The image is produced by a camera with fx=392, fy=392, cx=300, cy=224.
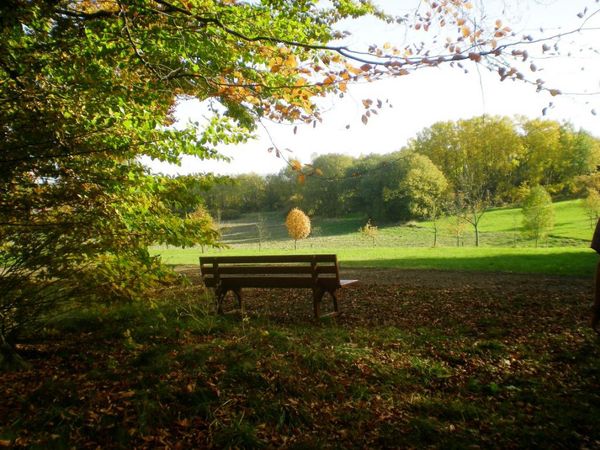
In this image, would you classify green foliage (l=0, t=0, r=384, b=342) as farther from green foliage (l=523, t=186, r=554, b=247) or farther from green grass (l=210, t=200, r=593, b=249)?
green grass (l=210, t=200, r=593, b=249)

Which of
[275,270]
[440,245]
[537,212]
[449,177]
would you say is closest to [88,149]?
[275,270]

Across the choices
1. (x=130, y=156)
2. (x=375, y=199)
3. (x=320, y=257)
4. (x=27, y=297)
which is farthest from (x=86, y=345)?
(x=375, y=199)

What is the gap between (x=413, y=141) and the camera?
52.3 meters

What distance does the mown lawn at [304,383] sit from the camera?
10.7 feet

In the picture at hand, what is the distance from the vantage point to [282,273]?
7148mm

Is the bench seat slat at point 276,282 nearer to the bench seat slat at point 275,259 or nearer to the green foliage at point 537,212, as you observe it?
the bench seat slat at point 275,259

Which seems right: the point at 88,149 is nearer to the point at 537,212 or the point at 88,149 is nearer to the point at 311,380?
the point at 311,380

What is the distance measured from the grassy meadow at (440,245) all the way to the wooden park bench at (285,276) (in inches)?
252

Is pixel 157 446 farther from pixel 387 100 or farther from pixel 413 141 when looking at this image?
pixel 413 141

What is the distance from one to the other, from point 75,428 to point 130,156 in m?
2.78

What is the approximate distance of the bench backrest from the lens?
6.77 metres

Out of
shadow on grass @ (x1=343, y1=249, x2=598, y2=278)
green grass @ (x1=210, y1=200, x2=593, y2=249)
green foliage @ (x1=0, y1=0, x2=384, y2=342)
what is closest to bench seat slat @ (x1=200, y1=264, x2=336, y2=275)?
green foliage @ (x1=0, y1=0, x2=384, y2=342)

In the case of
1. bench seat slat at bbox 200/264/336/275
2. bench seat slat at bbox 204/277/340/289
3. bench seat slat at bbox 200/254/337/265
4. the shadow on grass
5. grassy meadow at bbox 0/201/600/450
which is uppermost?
bench seat slat at bbox 200/254/337/265

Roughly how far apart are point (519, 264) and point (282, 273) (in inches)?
411
